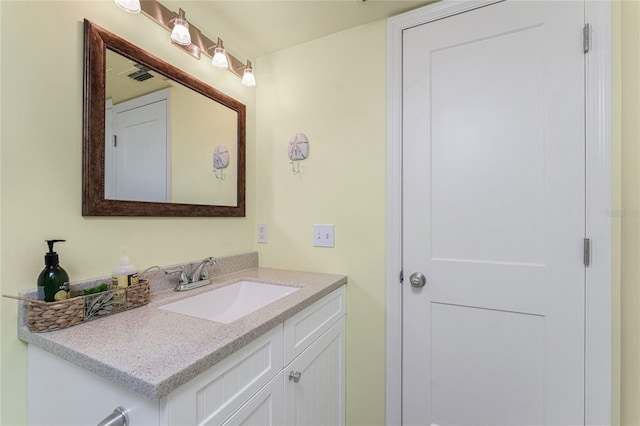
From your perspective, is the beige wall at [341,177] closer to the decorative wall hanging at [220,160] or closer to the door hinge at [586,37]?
the decorative wall hanging at [220,160]

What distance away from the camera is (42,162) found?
87cm

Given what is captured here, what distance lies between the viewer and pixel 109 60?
101 cm

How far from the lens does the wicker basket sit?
766 millimetres

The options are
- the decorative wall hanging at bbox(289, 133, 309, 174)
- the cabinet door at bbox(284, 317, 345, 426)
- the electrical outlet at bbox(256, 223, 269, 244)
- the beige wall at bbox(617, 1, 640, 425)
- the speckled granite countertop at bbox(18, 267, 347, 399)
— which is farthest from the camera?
the electrical outlet at bbox(256, 223, 269, 244)

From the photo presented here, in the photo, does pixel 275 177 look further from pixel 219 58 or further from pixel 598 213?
pixel 598 213

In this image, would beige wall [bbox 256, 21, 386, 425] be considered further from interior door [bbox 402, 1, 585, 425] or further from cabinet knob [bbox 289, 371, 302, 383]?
cabinet knob [bbox 289, 371, 302, 383]

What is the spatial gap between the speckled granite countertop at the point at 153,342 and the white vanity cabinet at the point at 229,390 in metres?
0.04

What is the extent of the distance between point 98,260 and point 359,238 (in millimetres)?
1107

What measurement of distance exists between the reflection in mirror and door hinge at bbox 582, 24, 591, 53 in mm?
1600

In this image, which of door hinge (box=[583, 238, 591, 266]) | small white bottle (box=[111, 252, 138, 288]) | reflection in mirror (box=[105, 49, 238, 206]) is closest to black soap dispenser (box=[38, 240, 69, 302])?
small white bottle (box=[111, 252, 138, 288])

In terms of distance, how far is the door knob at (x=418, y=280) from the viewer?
1323 mm

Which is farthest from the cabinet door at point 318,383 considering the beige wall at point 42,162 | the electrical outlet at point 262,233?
the beige wall at point 42,162

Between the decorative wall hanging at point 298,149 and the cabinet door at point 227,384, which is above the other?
the decorative wall hanging at point 298,149

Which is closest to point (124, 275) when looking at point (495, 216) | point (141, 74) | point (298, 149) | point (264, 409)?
point (264, 409)
